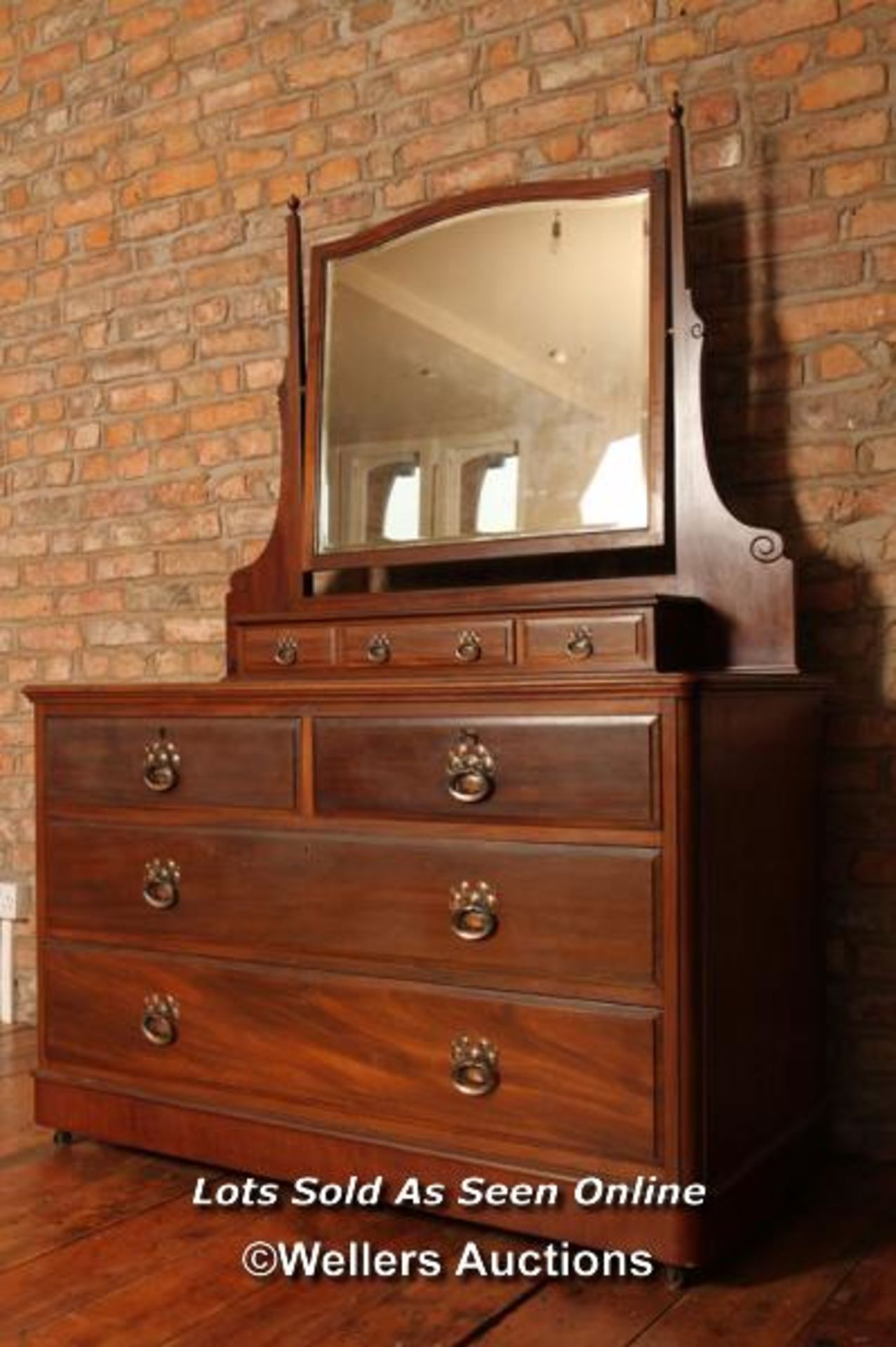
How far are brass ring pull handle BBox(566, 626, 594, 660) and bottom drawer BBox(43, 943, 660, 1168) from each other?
0.61m

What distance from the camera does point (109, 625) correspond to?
142 inches

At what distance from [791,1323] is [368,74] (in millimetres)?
2680

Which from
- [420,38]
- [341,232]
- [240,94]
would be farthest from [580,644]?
[240,94]

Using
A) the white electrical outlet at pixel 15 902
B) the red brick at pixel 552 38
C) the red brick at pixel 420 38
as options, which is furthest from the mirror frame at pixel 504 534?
the white electrical outlet at pixel 15 902

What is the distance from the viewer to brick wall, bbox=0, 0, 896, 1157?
2.53 m

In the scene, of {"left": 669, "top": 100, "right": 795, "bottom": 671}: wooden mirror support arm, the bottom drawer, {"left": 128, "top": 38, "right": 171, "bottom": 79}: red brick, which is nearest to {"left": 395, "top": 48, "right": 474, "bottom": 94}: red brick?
{"left": 669, "top": 100, "right": 795, "bottom": 671}: wooden mirror support arm

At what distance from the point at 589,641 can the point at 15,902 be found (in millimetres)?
2044

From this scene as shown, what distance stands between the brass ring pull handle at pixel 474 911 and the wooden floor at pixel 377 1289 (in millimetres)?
483

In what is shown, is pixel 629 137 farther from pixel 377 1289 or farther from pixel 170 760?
pixel 377 1289

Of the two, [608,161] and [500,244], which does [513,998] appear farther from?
[608,161]

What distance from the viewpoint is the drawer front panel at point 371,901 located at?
204 centimetres

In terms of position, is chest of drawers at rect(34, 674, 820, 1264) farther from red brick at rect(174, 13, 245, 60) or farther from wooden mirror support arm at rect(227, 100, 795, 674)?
red brick at rect(174, 13, 245, 60)

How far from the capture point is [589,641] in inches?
94.2

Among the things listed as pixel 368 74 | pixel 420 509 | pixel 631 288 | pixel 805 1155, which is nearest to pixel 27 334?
pixel 368 74
